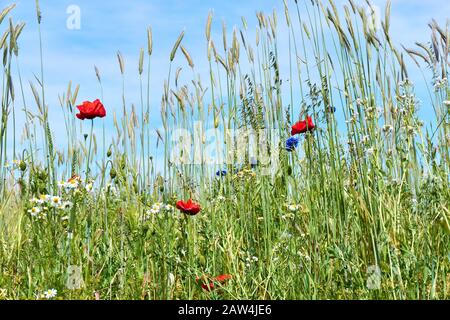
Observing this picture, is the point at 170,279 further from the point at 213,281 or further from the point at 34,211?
the point at 34,211

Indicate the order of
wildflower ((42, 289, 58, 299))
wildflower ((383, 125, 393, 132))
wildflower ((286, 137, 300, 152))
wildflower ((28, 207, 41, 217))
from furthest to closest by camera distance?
wildflower ((286, 137, 300, 152)) → wildflower ((383, 125, 393, 132)) → wildflower ((28, 207, 41, 217)) → wildflower ((42, 289, 58, 299))

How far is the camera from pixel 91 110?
2.53 metres

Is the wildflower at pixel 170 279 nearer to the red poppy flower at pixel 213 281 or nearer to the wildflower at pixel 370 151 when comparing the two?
the red poppy flower at pixel 213 281

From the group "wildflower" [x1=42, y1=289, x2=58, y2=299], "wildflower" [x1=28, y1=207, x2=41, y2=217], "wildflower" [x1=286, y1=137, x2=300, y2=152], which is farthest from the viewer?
"wildflower" [x1=286, y1=137, x2=300, y2=152]

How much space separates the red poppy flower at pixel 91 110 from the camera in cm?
252

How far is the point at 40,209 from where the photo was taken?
2320 millimetres

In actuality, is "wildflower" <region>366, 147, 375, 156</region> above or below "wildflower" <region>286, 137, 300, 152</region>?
below

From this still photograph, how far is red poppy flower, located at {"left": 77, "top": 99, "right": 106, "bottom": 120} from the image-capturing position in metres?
2.52

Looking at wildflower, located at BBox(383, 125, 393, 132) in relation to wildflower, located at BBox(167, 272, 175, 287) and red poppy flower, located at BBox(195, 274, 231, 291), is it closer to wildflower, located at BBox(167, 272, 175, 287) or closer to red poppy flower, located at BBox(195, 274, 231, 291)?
red poppy flower, located at BBox(195, 274, 231, 291)

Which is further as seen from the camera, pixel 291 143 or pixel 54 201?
pixel 291 143

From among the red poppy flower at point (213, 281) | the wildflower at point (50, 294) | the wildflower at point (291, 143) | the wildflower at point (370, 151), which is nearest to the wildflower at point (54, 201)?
the wildflower at point (50, 294)

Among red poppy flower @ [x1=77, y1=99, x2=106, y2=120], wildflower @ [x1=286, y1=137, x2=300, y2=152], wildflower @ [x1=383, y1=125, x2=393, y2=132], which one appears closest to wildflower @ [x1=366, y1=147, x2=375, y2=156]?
wildflower @ [x1=383, y1=125, x2=393, y2=132]

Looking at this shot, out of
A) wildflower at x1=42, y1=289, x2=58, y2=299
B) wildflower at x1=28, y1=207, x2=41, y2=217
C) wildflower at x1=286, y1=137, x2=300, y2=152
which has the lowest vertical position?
wildflower at x1=42, y1=289, x2=58, y2=299

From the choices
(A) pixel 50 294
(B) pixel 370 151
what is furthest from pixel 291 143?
(A) pixel 50 294
